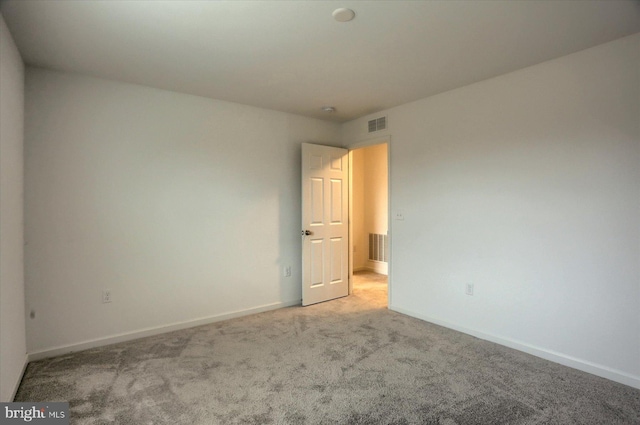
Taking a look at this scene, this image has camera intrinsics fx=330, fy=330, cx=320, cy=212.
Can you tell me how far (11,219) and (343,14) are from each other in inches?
101

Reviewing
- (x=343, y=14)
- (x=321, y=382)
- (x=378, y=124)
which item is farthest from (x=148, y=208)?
(x=378, y=124)

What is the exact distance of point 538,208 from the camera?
277cm

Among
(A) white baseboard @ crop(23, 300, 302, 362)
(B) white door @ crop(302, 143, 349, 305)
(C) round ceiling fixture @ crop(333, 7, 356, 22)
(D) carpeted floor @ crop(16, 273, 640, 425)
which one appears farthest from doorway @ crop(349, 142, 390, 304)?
(C) round ceiling fixture @ crop(333, 7, 356, 22)

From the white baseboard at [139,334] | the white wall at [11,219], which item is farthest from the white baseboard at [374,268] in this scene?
the white wall at [11,219]

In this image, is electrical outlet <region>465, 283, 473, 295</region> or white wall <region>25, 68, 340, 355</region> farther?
electrical outlet <region>465, 283, 473, 295</region>

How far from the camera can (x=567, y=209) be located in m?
2.61

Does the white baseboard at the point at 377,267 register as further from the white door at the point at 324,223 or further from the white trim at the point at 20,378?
the white trim at the point at 20,378

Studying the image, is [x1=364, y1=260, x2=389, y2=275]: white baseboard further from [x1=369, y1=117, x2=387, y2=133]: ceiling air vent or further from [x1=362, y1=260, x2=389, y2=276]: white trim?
[x1=369, y1=117, x2=387, y2=133]: ceiling air vent

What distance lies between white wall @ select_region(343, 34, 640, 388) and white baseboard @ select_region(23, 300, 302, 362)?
1858mm

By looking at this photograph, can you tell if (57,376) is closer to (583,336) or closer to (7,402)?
(7,402)

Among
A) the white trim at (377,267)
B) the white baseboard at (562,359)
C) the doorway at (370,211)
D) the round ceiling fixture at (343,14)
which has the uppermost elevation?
the round ceiling fixture at (343,14)

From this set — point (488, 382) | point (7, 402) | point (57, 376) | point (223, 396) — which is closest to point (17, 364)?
point (57, 376)

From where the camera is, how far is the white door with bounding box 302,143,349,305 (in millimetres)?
4203

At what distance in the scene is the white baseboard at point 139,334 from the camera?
2750 millimetres
